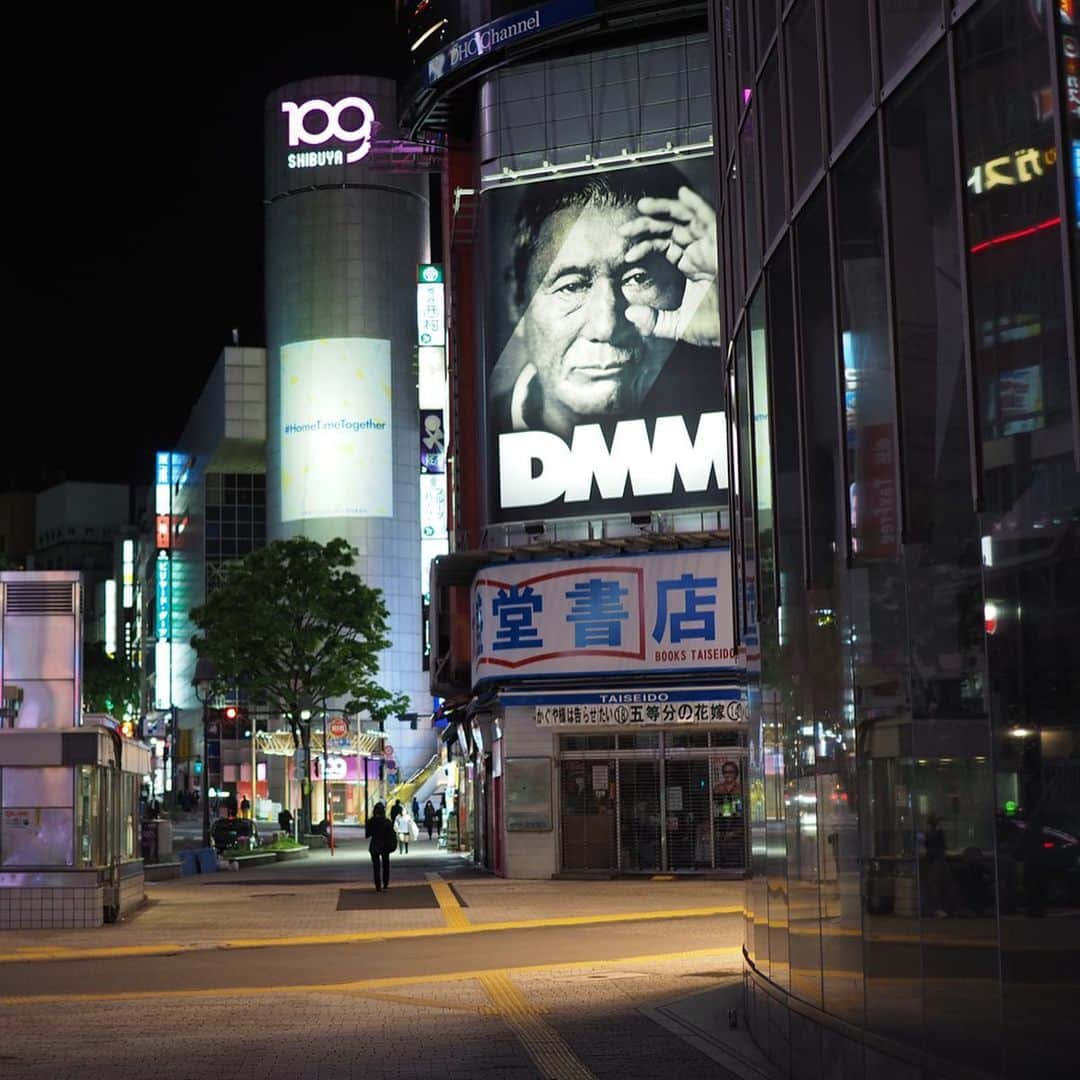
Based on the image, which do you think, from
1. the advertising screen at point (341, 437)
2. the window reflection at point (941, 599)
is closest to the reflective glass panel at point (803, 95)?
the window reflection at point (941, 599)

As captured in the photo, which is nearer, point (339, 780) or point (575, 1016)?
point (575, 1016)

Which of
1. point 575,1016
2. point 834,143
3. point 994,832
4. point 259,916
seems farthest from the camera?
point 259,916

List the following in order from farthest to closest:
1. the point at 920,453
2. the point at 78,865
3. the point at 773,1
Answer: the point at 78,865, the point at 773,1, the point at 920,453

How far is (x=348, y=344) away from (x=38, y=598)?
256 ft

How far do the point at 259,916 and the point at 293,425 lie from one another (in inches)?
3030

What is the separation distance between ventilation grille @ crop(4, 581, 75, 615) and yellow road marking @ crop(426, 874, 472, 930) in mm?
7333

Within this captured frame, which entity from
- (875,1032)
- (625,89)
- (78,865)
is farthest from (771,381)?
(625,89)

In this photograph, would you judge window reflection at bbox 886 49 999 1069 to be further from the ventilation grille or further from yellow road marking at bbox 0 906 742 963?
the ventilation grille

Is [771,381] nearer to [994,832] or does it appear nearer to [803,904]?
[803,904]

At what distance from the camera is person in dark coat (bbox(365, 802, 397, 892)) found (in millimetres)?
33594

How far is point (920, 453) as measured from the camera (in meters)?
9.21

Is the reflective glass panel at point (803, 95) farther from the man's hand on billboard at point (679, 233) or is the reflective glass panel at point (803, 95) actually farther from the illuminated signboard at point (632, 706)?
the man's hand on billboard at point (679, 233)

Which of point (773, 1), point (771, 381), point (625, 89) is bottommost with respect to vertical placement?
point (771, 381)

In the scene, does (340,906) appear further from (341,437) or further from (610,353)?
(341,437)
